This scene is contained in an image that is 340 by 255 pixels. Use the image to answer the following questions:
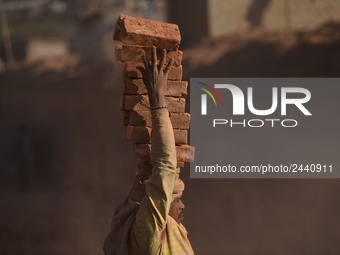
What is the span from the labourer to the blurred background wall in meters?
4.17

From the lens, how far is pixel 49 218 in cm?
645

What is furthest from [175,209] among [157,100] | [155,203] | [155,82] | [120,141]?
[120,141]

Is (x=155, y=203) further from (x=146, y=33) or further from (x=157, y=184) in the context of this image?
(x=146, y=33)

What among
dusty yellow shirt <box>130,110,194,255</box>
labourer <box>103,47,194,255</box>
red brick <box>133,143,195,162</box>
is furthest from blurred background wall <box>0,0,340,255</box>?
dusty yellow shirt <box>130,110,194,255</box>

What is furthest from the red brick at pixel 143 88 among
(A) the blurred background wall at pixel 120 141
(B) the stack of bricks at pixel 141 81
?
(A) the blurred background wall at pixel 120 141

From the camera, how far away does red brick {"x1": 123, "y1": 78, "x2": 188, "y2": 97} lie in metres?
1.95

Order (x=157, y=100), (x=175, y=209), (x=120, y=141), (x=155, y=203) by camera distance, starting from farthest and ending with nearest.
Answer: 1. (x=120, y=141)
2. (x=175, y=209)
3. (x=157, y=100)
4. (x=155, y=203)

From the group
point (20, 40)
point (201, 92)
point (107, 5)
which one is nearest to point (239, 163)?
point (201, 92)

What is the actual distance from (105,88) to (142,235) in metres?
5.58

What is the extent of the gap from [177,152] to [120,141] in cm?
470

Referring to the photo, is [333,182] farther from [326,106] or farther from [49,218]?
[49,218]

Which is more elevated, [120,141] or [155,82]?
[155,82]

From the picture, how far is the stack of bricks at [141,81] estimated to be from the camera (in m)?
1.93

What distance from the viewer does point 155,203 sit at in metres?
1.59
